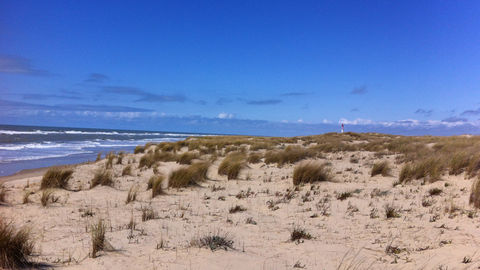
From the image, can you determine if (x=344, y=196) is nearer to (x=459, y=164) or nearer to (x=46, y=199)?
(x=459, y=164)

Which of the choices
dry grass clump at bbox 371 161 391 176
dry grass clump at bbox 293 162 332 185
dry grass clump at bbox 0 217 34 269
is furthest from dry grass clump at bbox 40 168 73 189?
dry grass clump at bbox 371 161 391 176

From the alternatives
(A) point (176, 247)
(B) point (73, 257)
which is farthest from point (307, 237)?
(B) point (73, 257)

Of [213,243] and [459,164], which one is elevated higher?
[459,164]

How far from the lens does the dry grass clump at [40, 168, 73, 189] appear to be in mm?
7961

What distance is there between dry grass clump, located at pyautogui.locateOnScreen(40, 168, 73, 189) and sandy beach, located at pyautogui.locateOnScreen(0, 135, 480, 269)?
0.24 metres

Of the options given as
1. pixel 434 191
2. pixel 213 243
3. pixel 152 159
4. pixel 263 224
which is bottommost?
pixel 263 224

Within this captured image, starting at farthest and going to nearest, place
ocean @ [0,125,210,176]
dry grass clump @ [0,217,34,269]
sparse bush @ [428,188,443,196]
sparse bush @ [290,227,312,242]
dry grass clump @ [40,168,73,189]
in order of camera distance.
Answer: ocean @ [0,125,210,176]
dry grass clump @ [40,168,73,189]
sparse bush @ [428,188,443,196]
sparse bush @ [290,227,312,242]
dry grass clump @ [0,217,34,269]

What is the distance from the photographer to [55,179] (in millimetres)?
8039

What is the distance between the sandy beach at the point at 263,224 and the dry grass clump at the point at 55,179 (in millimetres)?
239

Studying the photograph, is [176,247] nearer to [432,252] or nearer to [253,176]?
[432,252]

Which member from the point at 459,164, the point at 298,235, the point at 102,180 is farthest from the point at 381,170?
the point at 102,180

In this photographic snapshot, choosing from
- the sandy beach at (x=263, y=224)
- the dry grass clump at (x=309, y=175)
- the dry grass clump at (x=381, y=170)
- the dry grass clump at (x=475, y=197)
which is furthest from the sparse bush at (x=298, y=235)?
the dry grass clump at (x=381, y=170)

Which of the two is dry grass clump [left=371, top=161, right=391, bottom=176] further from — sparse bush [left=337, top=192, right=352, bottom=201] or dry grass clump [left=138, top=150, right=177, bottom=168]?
dry grass clump [left=138, top=150, right=177, bottom=168]

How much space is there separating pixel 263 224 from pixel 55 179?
5.93 meters
